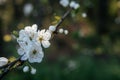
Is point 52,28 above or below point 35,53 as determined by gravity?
above

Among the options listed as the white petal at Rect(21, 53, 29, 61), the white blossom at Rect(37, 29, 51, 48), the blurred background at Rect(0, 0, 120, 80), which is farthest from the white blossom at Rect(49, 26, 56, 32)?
the blurred background at Rect(0, 0, 120, 80)

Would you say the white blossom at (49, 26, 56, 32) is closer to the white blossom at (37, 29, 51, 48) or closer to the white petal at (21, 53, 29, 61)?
the white blossom at (37, 29, 51, 48)

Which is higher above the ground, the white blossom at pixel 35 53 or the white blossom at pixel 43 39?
the white blossom at pixel 43 39

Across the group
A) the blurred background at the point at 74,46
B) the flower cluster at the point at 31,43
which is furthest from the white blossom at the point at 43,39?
the blurred background at the point at 74,46

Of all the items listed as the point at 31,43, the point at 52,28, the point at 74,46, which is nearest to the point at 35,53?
the point at 31,43

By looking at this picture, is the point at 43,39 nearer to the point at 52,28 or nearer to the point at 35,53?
the point at 35,53

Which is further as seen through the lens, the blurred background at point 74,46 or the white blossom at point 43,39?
the blurred background at point 74,46

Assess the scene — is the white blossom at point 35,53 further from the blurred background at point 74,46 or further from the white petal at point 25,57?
the blurred background at point 74,46

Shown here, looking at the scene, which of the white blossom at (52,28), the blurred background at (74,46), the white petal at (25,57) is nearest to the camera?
the white petal at (25,57)

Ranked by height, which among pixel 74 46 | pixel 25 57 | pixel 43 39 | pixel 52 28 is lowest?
pixel 25 57

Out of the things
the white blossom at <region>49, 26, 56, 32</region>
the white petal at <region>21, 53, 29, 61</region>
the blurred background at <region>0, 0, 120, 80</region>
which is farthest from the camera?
Result: the blurred background at <region>0, 0, 120, 80</region>

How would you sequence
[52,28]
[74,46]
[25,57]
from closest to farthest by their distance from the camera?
[25,57], [52,28], [74,46]
